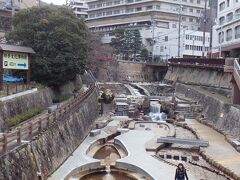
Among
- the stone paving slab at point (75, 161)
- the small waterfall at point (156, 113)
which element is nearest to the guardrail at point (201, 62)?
the small waterfall at point (156, 113)

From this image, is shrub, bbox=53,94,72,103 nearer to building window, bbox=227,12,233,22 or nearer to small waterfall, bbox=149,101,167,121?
small waterfall, bbox=149,101,167,121

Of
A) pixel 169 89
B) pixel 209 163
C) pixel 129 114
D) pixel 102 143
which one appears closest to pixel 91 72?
pixel 169 89

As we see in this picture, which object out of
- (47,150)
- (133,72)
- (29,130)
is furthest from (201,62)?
(29,130)

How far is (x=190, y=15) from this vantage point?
116m

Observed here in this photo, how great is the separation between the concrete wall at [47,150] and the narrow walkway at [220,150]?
35.5 ft

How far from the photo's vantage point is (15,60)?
32.9m

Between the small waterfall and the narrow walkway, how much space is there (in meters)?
9.50

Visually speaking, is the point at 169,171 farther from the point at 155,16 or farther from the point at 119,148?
the point at 155,16

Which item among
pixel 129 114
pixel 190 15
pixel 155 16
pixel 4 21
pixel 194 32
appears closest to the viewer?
pixel 129 114

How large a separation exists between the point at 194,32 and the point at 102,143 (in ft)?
233

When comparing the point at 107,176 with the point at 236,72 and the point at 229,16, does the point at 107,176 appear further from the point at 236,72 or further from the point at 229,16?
the point at 229,16

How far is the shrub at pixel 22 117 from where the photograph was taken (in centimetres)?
2834

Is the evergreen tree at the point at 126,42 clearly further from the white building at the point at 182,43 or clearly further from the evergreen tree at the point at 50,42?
the evergreen tree at the point at 50,42

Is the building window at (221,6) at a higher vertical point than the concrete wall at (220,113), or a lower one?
higher
